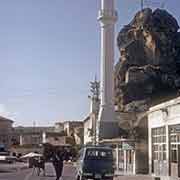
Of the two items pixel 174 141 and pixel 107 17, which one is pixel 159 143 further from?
pixel 107 17

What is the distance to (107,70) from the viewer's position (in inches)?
3093

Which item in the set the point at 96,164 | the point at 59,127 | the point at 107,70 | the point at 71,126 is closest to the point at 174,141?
the point at 96,164

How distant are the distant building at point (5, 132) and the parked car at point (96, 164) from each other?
90.7 m

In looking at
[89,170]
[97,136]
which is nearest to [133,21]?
[97,136]

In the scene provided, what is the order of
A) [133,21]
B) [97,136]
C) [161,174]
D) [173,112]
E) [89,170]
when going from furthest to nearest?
[133,21] < [97,136] < [161,174] < [173,112] < [89,170]

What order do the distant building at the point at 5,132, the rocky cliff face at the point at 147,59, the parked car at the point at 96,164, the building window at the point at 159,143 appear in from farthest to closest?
the distant building at the point at 5,132 < the rocky cliff face at the point at 147,59 < the building window at the point at 159,143 < the parked car at the point at 96,164

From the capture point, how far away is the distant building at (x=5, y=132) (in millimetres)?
124812

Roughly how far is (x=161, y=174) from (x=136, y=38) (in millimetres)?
63272

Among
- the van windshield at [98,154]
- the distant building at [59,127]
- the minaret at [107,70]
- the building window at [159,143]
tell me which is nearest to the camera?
the van windshield at [98,154]

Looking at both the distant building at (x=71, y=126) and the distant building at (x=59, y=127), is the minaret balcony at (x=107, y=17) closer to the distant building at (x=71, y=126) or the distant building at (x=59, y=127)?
the distant building at (x=71, y=126)

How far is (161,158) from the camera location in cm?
4356

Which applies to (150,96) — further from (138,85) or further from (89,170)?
(89,170)

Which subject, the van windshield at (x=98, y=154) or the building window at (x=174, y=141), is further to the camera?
the building window at (x=174, y=141)

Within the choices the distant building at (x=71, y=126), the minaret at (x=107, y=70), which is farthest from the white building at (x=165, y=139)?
the distant building at (x=71, y=126)
